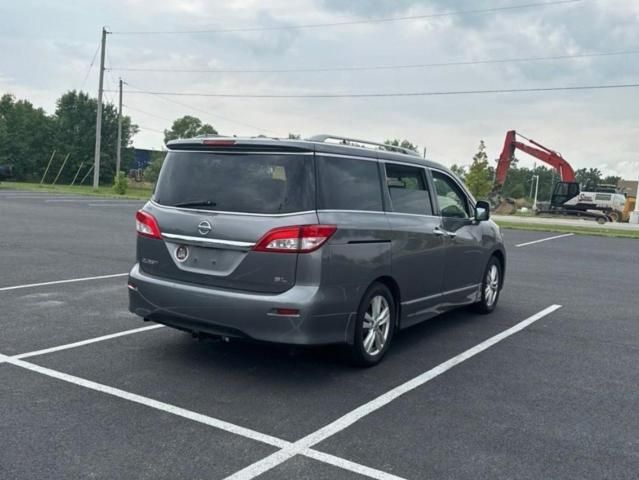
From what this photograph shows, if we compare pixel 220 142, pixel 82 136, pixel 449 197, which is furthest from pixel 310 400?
pixel 82 136

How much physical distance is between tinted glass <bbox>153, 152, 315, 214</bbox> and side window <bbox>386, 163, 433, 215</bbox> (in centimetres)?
117

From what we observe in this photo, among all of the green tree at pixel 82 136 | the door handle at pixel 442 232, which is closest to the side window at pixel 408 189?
the door handle at pixel 442 232

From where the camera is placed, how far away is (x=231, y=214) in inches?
188

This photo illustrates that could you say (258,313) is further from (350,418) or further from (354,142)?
(354,142)

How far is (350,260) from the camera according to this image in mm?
4914

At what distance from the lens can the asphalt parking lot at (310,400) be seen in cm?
355

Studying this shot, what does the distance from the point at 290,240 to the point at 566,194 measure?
3741cm

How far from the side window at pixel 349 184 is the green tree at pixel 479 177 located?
Result: 3894 centimetres

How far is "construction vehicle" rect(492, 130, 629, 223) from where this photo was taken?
38000 millimetres

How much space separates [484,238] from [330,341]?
329 centimetres

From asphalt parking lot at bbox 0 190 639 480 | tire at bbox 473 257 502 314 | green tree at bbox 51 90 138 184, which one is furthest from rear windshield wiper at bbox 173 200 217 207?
green tree at bbox 51 90 138 184

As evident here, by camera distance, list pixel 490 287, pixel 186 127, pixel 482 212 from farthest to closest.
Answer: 1. pixel 186 127
2. pixel 490 287
3. pixel 482 212

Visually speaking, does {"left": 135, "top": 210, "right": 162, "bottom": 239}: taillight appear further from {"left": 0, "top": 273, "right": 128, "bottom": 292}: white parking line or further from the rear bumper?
{"left": 0, "top": 273, "right": 128, "bottom": 292}: white parking line

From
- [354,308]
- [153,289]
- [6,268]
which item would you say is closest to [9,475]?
[153,289]
